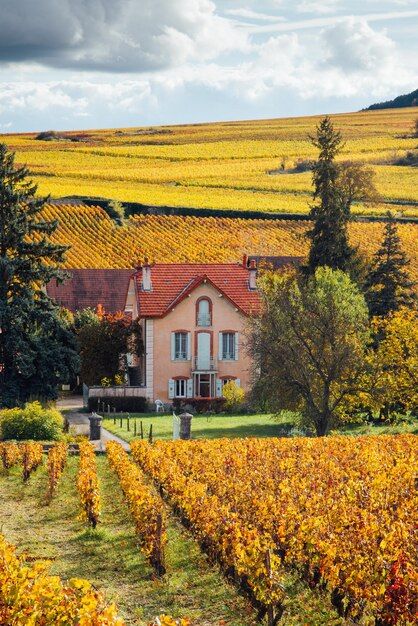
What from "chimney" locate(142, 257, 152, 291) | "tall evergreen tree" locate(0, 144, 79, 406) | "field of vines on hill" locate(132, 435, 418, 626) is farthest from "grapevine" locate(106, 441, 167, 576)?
"chimney" locate(142, 257, 152, 291)

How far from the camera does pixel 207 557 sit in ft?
64.4

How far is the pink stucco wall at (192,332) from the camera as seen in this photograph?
57344 millimetres

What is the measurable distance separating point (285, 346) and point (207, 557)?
2339cm

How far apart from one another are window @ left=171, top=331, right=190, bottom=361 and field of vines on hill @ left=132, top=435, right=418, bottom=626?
27919mm

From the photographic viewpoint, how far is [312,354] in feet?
141

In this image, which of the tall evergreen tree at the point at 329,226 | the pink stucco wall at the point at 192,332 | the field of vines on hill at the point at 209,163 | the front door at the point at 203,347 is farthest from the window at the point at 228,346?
the field of vines on hill at the point at 209,163

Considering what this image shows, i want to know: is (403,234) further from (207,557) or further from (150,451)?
(207,557)

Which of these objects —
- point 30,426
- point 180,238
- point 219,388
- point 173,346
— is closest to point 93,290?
point 173,346

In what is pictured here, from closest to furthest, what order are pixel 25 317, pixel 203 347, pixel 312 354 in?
pixel 312 354, pixel 25 317, pixel 203 347

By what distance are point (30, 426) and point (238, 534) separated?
25727 mm

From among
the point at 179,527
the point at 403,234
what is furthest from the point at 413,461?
the point at 403,234

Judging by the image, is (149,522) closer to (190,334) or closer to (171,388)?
(171,388)

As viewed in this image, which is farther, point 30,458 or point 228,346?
point 228,346

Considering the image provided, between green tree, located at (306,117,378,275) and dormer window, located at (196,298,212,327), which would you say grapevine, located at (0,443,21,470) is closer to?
dormer window, located at (196,298,212,327)
